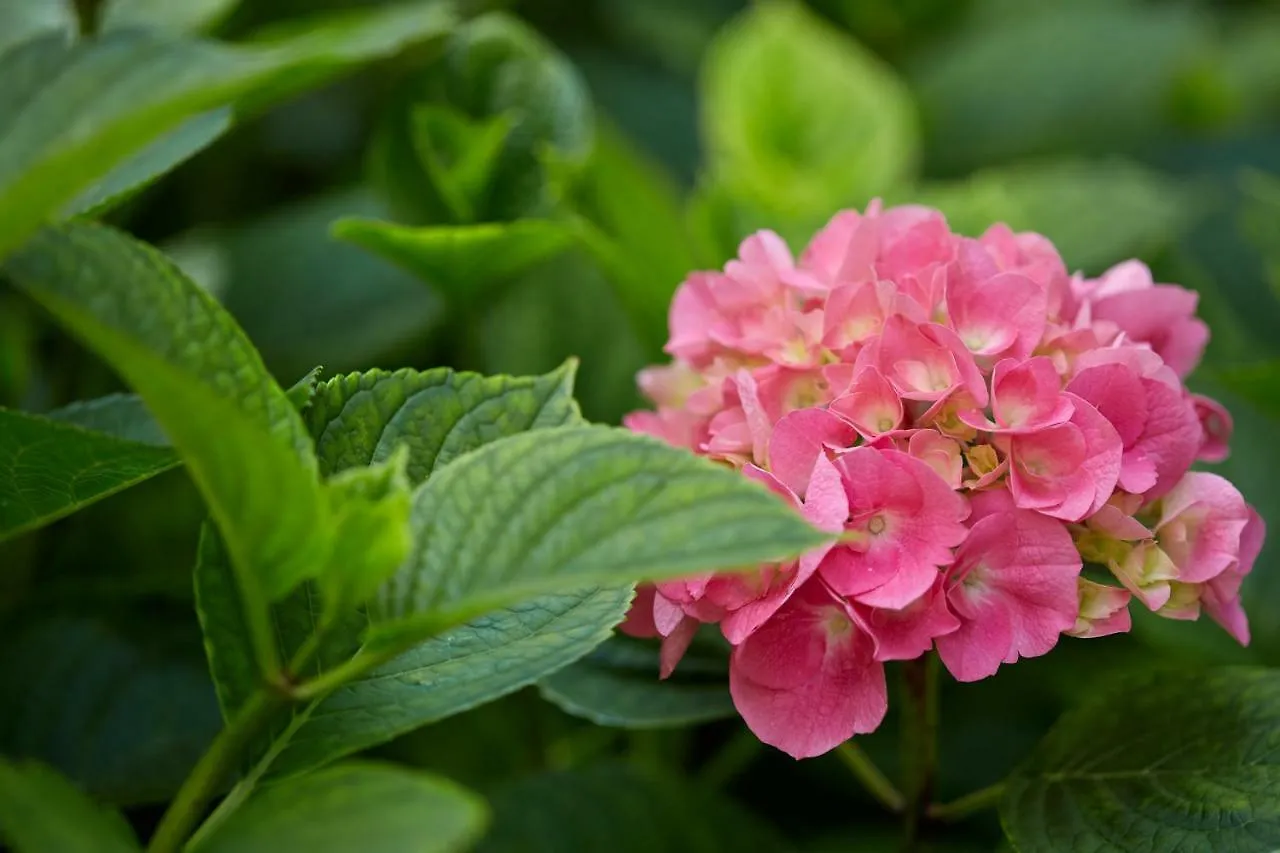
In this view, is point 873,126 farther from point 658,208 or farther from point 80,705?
point 80,705

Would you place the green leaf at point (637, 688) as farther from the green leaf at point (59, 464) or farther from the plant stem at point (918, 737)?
A: the green leaf at point (59, 464)

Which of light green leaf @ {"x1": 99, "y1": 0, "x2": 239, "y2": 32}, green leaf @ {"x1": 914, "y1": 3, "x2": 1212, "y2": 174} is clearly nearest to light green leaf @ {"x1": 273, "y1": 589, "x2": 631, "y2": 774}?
light green leaf @ {"x1": 99, "y1": 0, "x2": 239, "y2": 32}

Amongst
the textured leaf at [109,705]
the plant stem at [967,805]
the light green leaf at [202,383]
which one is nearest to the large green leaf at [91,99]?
the light green leaf at [202,383]

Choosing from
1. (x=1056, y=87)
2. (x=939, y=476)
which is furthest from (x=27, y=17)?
(x=1056, y=87)

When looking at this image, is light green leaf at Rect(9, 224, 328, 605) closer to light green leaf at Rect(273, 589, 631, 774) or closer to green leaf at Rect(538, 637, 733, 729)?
light green leaf at Rect(273, 589, 631, 774)

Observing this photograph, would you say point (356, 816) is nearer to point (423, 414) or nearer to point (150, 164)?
point (423, 414)

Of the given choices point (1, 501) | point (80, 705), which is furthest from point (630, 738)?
point (1, 501)
